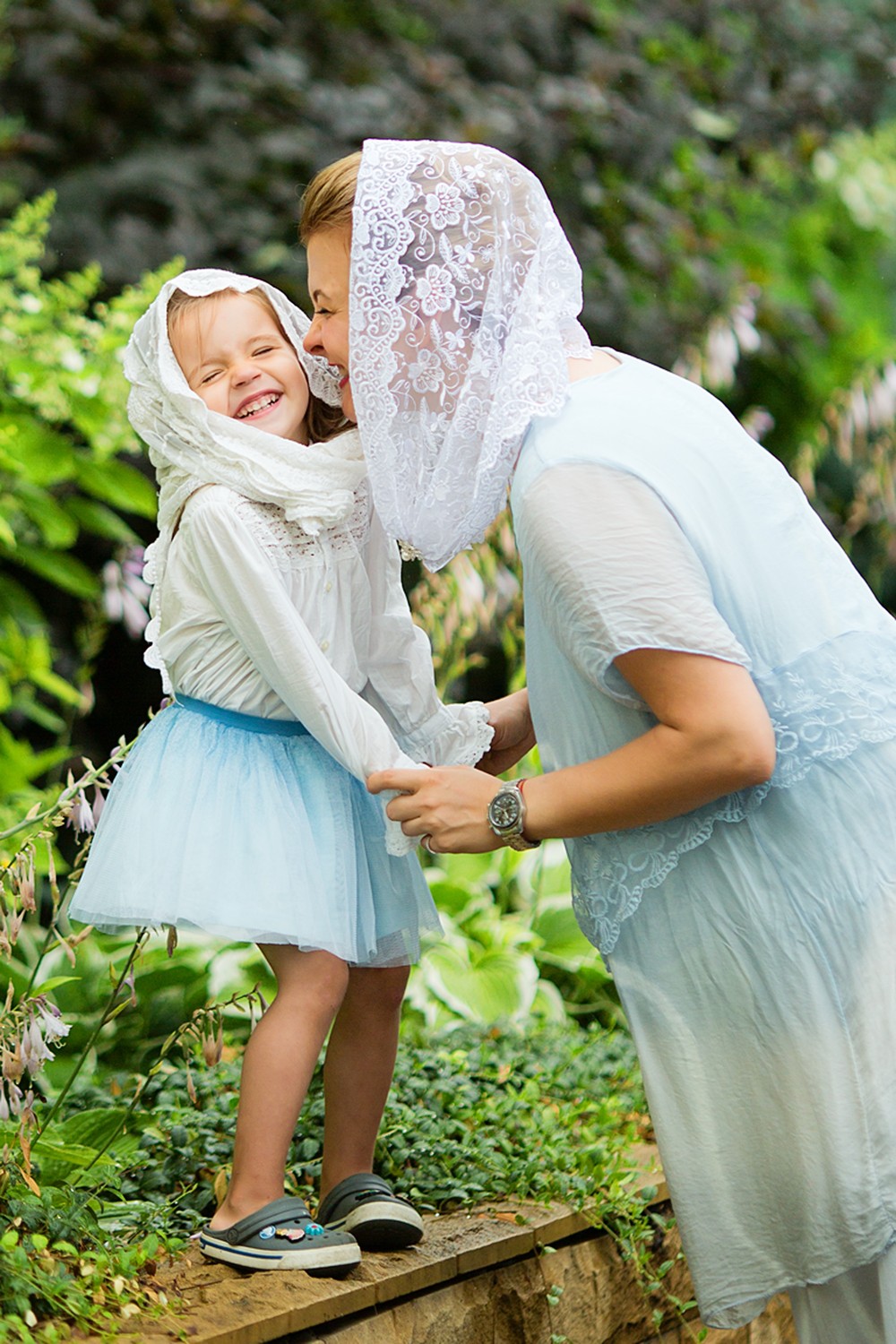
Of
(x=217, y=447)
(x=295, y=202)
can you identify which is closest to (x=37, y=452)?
(x=295, y=202)

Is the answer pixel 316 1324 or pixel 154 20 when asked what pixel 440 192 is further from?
pixel 154 20

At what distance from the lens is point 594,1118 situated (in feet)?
9.00

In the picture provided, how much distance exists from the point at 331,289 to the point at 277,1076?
1049 millimetres

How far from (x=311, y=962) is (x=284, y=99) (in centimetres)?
326

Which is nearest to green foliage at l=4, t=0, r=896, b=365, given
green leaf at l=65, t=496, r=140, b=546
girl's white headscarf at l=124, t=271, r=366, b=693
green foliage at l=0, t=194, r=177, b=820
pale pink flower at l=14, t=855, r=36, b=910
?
green foliage at l=0, t=194, r=177, b=820

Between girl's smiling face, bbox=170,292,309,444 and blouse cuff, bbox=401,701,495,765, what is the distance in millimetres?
487

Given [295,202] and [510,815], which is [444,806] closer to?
[510,815]

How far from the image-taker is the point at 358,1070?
2.16 metres

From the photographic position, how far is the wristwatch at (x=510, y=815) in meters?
1.72

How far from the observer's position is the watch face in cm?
172

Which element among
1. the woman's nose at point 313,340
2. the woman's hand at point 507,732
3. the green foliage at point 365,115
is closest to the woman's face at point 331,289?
the woman's nose at point 313,340

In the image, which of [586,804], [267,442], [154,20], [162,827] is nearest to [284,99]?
[154,20]

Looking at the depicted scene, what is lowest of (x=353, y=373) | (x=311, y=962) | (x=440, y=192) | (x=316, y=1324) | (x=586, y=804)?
(x=316, y=1324)

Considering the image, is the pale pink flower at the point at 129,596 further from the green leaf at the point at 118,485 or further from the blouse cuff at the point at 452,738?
the blouse cuff at the point at 452,738
